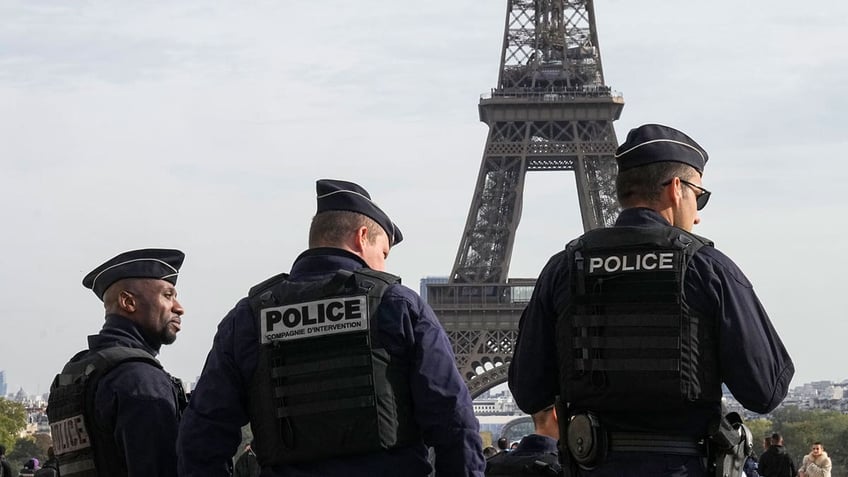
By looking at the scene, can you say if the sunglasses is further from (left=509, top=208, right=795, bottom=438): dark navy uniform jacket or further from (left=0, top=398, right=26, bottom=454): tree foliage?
(left=0, top=398, right=26, bottom=454): tree foliage

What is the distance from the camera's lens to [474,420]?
20.5ft

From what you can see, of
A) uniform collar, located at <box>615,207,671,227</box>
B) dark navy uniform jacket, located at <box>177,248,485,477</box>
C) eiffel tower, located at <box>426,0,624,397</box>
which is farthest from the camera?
eiffel tower, located at <box>426,0,624,397</box>

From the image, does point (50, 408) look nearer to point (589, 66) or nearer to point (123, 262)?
point (123, 262)

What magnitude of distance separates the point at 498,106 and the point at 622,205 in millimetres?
58100

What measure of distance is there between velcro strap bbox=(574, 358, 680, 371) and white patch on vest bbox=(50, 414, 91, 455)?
233 cm

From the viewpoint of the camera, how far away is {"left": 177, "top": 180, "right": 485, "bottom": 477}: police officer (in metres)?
6.41

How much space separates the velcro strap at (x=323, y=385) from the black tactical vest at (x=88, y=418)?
3.24 feet

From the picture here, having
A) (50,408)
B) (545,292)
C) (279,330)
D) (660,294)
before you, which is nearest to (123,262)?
(50,408)

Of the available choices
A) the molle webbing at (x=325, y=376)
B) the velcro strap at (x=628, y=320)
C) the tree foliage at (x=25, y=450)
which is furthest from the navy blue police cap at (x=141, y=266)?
the tree foliage at (x=25, y=450)

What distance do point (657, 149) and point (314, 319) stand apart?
1.54 m

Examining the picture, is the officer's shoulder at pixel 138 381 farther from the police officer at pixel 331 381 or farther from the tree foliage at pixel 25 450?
the tree foliage at pixel 25 450

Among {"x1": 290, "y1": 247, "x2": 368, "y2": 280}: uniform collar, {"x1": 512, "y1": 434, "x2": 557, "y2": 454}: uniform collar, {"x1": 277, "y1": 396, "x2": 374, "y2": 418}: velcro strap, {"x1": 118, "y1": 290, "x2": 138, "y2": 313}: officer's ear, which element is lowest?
{"x1": 512, "y1": 434, "x2": 557, "y2": 454}: uniform collar

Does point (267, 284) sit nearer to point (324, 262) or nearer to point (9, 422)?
point (324, 262)

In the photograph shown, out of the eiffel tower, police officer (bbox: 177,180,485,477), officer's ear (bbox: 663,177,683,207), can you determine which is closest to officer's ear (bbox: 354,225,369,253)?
police officer (bbox: 177,180,485,477)
